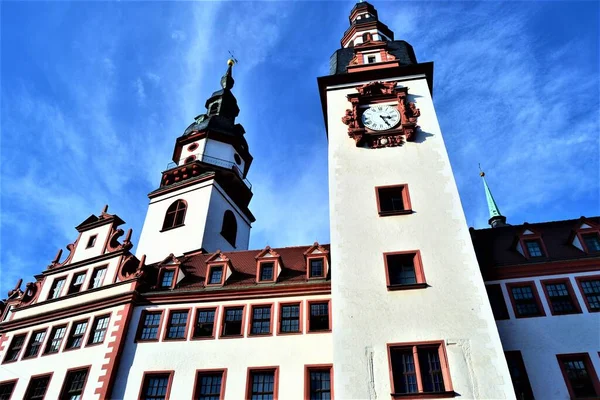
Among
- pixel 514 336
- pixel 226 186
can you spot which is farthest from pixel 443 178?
pixel 226 186

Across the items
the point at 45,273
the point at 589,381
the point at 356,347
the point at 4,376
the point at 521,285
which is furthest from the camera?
the point at 45,273

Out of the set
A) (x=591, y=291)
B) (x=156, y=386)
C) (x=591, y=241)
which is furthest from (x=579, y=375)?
(x=156, y=386)

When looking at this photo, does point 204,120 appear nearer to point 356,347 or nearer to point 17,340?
point 17,340

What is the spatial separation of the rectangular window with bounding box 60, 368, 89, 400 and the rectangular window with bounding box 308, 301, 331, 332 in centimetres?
1100

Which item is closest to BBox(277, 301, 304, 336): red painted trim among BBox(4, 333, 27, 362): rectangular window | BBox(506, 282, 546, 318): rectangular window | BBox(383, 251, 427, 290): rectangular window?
BBox(383, 251, 427, 290): rectangular window

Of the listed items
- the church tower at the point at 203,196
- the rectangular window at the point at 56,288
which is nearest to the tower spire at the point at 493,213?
the church tower at the point at 203,196

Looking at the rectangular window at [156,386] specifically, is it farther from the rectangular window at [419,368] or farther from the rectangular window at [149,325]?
the rectangular window at [419,368]

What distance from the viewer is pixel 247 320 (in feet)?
75.8

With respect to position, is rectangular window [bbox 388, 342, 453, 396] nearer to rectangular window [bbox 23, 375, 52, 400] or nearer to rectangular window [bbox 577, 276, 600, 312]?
rectangular window [bbox 577, 276, 600, 312]

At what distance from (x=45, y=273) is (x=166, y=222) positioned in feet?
31.7

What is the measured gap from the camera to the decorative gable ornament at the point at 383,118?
25391 millimetres

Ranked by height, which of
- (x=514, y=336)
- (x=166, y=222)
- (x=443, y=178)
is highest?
(x=166, y=222)

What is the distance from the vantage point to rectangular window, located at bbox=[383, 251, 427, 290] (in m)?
19.2

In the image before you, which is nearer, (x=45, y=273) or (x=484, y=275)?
(x=484, y=275)
